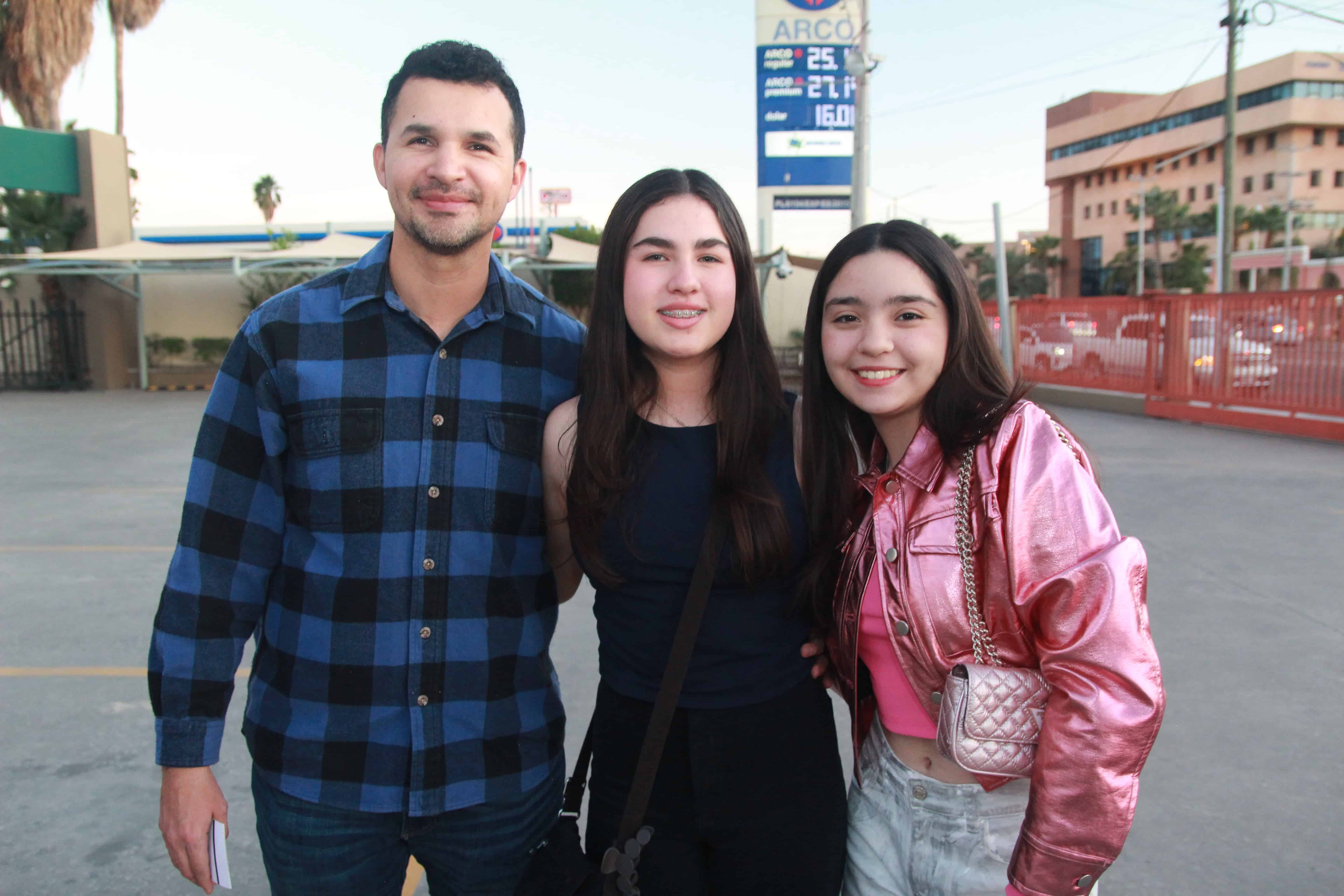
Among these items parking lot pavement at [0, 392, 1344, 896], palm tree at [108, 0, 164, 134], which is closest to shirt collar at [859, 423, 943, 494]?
parking lot pavement at [0, 392, 1344, 896]

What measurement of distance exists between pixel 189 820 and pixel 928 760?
137cm

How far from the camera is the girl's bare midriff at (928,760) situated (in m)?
1.67

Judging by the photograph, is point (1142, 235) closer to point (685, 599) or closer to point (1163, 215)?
point (1163, 215)

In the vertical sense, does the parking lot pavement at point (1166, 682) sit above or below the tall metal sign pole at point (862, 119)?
below

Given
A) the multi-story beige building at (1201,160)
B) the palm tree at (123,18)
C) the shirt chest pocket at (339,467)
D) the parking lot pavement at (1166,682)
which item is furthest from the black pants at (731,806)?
the multi-story beige building at (1201,160)

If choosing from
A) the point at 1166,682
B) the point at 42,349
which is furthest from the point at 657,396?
the point at 42,349

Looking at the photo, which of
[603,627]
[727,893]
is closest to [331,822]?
[603,627]

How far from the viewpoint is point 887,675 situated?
5.77 feet

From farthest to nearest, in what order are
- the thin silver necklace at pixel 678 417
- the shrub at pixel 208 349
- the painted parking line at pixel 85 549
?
the shrub at pixel 208 349, the painted parking line at pixel 85 549, the thin silver necklace at pixel 678 417

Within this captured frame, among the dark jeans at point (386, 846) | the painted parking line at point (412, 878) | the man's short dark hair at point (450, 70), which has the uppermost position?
the man's short dark hair at point (450, 70)

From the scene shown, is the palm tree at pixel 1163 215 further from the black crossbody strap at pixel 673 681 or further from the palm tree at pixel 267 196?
the black crossbody strap at pixel 673 681

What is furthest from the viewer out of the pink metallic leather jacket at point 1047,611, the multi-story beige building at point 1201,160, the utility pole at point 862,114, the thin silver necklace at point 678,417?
the multi-story beige building at point 1201,160

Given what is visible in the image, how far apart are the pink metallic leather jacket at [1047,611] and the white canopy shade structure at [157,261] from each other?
54.8 feet

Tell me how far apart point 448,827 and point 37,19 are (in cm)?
2497
